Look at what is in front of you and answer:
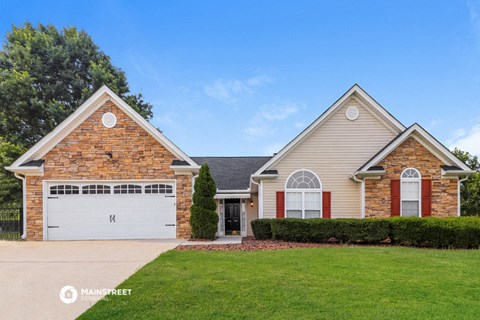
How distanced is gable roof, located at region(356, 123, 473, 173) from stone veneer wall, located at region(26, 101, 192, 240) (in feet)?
27.1

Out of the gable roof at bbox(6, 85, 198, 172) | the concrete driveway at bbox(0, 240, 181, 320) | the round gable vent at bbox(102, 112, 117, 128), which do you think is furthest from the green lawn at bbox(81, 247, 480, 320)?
the round gable vent at bbox(102, 112, 117, 128)

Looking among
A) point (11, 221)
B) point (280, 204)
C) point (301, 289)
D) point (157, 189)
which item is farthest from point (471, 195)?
point (11, 221)

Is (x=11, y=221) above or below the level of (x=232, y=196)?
below

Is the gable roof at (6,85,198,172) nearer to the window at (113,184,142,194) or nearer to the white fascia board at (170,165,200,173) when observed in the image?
the white fascia board at (170,165,200,173)

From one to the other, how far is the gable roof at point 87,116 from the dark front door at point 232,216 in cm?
458

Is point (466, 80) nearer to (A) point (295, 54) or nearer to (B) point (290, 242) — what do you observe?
(A) point (295, 54)

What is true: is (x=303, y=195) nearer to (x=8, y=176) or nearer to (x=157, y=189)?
(x=157, y=189)

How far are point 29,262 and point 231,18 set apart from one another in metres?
14.7

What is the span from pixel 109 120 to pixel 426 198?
14450 mm

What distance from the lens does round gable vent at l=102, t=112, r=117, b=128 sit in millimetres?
13922

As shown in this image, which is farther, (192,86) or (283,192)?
(192,86)

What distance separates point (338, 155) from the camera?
47.5ft

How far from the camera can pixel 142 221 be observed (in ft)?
45.1

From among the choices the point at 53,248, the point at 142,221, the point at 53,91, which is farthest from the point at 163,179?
the point at 53,91
